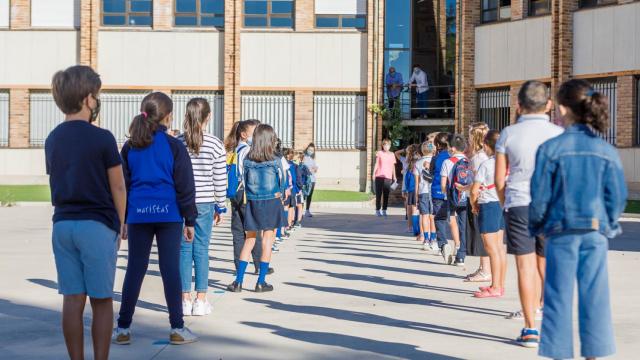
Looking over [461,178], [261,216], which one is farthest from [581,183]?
[461,178]

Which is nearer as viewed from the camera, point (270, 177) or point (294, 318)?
point (294, 318)

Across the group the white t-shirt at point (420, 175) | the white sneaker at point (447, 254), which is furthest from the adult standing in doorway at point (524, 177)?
the white t-shirt at point (420, 175)

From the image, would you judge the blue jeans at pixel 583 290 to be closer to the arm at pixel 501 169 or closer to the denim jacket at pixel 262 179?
the arm at pixel 501 169

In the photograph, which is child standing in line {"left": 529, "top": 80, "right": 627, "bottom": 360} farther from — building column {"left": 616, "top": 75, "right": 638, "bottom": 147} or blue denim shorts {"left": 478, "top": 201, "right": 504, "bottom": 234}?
building column {"left": 616, "top": 75, "right": 638, "bottom": 147}

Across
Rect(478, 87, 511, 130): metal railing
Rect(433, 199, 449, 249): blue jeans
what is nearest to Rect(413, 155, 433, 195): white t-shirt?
Rect(433, 199, 449, 249): blue jeans

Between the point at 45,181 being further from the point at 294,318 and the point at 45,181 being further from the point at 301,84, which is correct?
the point at 294,318

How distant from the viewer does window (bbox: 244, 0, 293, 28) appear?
41375mm

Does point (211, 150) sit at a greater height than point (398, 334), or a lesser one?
greater

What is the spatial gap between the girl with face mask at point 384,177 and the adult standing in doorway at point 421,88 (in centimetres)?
1067

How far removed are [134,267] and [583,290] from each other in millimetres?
3661

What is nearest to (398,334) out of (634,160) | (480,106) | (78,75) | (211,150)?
(211,150)

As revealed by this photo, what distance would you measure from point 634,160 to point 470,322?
24654 mm

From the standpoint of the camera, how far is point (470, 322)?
33.6 ft

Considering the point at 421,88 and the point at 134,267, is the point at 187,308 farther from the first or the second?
the point at 421,88
